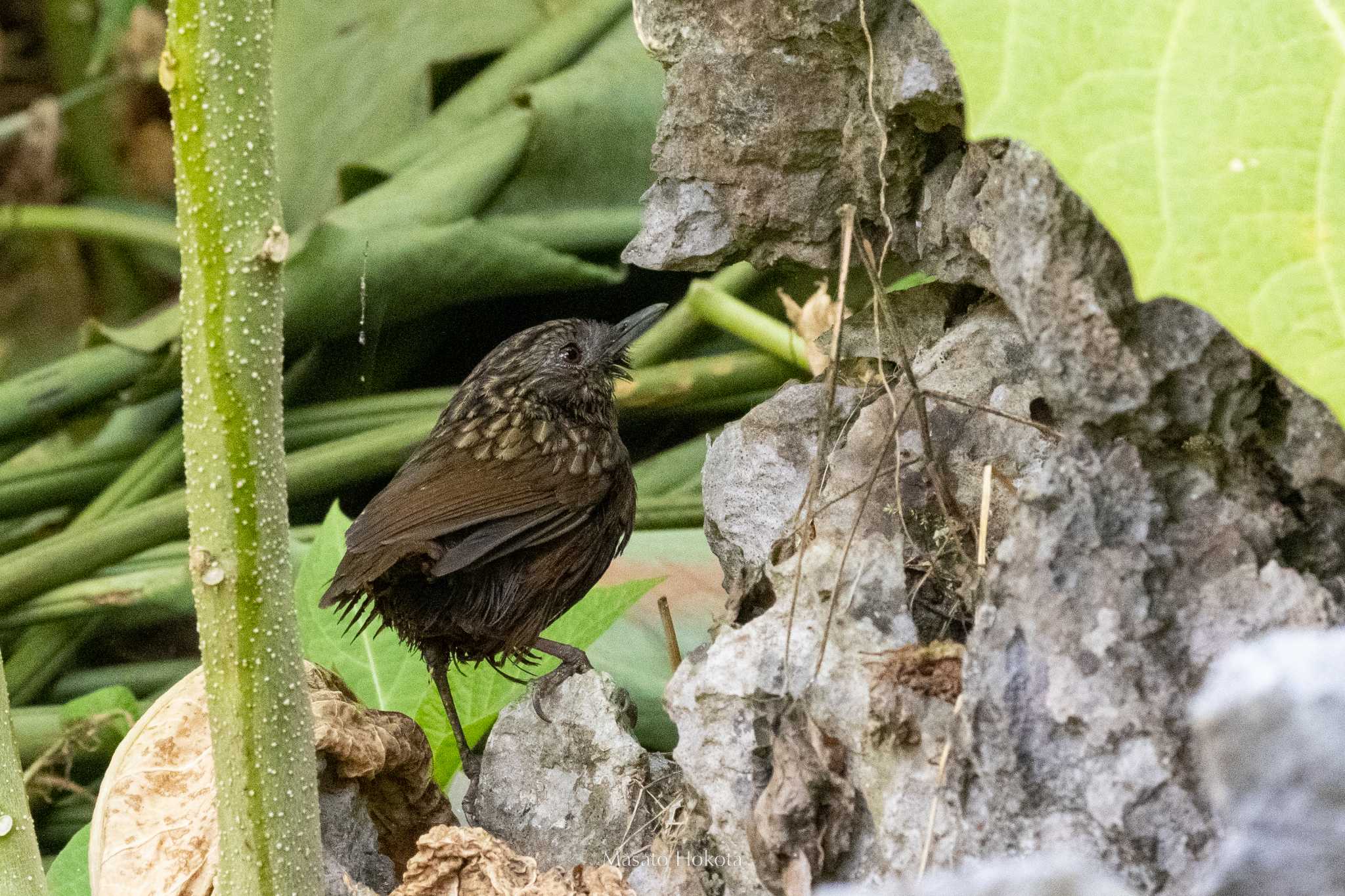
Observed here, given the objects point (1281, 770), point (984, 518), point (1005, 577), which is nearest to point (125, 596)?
point (984, 518)

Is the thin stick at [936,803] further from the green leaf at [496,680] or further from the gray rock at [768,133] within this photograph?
the green leaf at [496,680]

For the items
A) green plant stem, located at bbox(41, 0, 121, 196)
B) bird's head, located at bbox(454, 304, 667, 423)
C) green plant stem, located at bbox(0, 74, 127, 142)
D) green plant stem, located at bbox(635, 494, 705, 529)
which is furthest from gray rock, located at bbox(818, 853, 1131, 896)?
green plant stem, located at bbox(41, 0, 121, 196)

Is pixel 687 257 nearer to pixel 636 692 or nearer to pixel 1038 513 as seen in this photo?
pixel 1038 513

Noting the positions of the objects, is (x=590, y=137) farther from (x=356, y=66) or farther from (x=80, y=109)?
(x=80, y=109)

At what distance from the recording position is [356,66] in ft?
12.0

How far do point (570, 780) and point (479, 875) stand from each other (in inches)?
9.5

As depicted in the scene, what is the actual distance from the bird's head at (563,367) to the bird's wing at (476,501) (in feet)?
0.42

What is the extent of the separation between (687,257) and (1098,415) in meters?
0.71

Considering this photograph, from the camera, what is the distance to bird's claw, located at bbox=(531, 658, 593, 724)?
1.67 meters

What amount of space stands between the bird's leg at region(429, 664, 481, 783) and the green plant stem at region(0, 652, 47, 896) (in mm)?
588

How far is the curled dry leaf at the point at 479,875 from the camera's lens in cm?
139

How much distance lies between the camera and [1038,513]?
3.81 feet

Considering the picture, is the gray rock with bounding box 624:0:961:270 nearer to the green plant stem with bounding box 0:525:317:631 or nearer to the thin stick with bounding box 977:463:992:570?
the thin stick with bounding box 977:463:992:570

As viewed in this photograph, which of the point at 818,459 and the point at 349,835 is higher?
the point at 818,459
